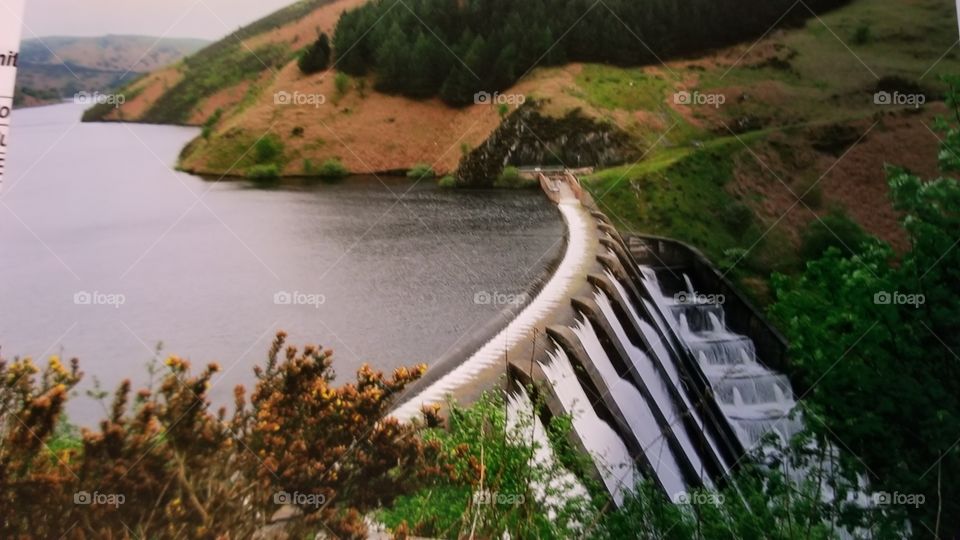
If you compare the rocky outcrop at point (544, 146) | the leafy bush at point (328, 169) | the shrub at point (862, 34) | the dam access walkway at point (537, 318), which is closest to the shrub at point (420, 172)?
the rocky outcrop at point (544, 146)

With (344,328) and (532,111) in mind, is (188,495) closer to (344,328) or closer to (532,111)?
(344,328)

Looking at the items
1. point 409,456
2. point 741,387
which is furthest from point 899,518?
point 409,456

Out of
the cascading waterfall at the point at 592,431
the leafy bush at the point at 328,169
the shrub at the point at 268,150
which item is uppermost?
the shrub at the point at 268,150

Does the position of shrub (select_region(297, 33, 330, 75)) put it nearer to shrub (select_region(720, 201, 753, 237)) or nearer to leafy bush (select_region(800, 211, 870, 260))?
shrub (select_region(720, 201, 753, 237))

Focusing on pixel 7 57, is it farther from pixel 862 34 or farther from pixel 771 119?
pixel 862 34

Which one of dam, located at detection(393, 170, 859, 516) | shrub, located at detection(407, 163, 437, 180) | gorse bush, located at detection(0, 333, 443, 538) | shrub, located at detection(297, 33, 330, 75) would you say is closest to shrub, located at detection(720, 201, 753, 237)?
dam, located at detection(393, 170, 859, 516)

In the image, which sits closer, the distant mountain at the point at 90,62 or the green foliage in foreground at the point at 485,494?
the green foliage in foreground at the point at 485,494

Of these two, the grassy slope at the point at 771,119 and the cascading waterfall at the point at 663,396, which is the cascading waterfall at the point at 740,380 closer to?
the cascading waterfall at the point at 663,396
